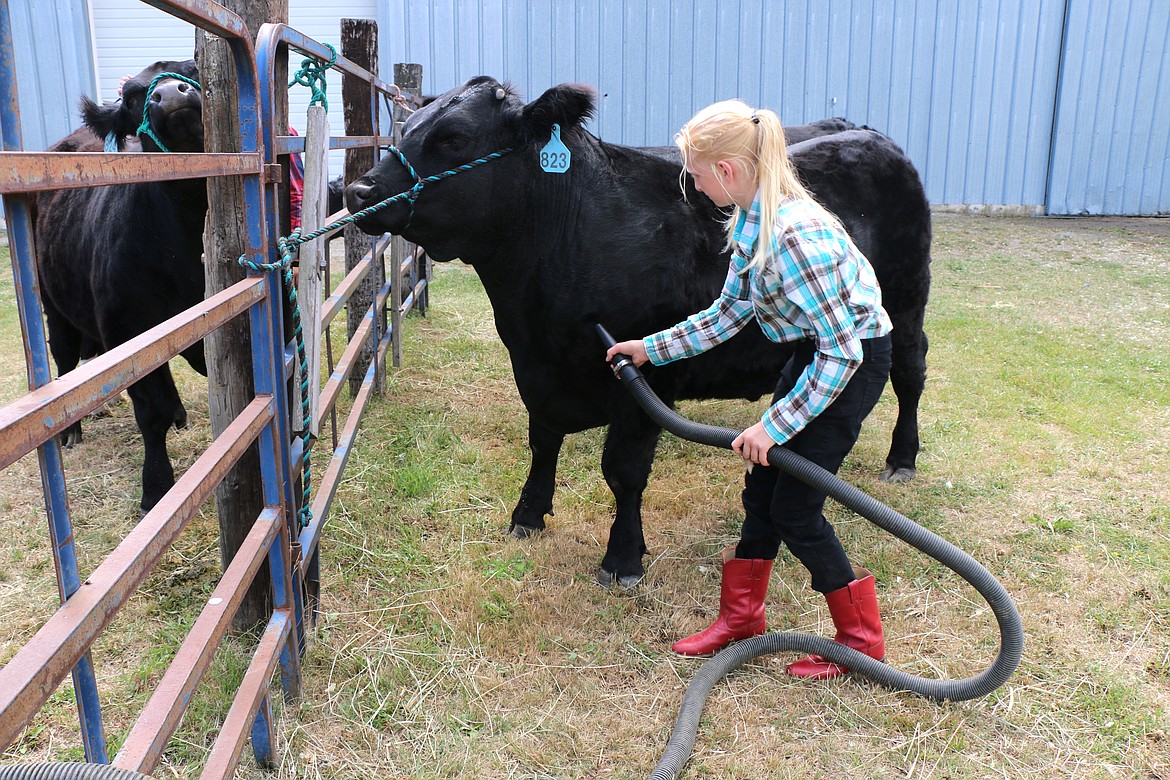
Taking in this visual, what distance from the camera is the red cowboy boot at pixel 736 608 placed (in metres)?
3.06

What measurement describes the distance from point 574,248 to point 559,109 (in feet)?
1.69

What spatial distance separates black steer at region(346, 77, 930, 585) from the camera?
3299 mm

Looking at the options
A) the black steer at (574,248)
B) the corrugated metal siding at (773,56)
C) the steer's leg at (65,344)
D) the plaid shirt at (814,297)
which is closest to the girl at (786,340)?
the plaid shirt at (814,297)

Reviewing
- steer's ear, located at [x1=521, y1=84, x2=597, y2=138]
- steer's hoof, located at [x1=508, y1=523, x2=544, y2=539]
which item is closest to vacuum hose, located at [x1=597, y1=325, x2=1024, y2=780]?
steer's ear, located at [x1=521, y1=84, x2=597, y2=138]

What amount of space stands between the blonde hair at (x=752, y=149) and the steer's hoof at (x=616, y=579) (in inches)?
60.7

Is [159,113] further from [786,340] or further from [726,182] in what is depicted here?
[786,340]

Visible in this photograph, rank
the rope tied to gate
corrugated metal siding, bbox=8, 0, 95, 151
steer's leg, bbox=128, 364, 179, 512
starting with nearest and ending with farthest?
the rope tied to gate, steer's leg, bbox=128, 364, 179, 512, corrugated metal siding, bbox=8, 0, 95, 151

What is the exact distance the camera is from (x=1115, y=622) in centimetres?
327

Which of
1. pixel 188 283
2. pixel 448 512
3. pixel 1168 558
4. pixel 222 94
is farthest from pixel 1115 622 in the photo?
pixel 188 283

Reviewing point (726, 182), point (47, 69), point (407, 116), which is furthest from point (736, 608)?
point (47, 69)

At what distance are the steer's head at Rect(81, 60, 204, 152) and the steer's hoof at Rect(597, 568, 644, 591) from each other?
2.28 metres

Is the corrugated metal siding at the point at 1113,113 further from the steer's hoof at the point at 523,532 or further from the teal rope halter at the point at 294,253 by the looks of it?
the teal rope halter at the point at 294,253

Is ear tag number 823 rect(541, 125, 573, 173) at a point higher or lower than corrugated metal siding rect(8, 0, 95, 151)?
lower

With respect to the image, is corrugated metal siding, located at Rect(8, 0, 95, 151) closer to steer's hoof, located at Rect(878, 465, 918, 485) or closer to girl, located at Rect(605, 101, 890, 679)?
steer's hoof, located at Rect(878, 465, 918, 485)
